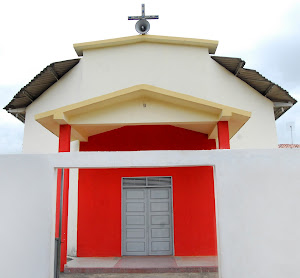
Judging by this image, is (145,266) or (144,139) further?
(144,139)

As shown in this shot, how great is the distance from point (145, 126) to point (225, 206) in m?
4.96

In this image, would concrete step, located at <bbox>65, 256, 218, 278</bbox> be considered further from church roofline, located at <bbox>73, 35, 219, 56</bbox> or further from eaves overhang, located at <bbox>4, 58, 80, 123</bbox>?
church roofline, located at <bbox>73, 35, 219, 56</bbox>

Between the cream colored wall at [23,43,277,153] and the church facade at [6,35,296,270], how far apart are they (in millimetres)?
35

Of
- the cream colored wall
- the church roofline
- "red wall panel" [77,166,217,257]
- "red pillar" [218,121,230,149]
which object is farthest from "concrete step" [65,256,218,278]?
the church roofline

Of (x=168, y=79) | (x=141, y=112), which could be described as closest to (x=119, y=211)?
(x=141, y=112)

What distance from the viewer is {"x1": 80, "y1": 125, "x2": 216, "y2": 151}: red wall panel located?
9.39 m

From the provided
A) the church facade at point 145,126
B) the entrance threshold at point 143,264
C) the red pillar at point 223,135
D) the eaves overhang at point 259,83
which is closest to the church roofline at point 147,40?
the church facade at point 145,126

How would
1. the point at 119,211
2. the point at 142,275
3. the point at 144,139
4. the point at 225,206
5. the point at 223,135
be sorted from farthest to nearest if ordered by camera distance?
1. the point at 144,139
2. the point at 119,211
3. the point at 223,135
4. the point at 142,275
5. the point at 225,206

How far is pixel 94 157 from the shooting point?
5.33 metres

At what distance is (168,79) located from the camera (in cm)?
1114

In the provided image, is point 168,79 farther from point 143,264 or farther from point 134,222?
point 143,264

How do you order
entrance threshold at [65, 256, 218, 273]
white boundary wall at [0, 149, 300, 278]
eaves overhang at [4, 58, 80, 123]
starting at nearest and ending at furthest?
white boundary wall at [0, 149, 300, 278], entrance threshold at [65, 256, 218, 273], eaves overhang at [4, 58, 80, 123]

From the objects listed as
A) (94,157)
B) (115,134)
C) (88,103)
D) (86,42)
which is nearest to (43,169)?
(94,157)

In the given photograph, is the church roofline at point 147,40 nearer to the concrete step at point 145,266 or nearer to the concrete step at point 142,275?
the concrete step at point 145,266
